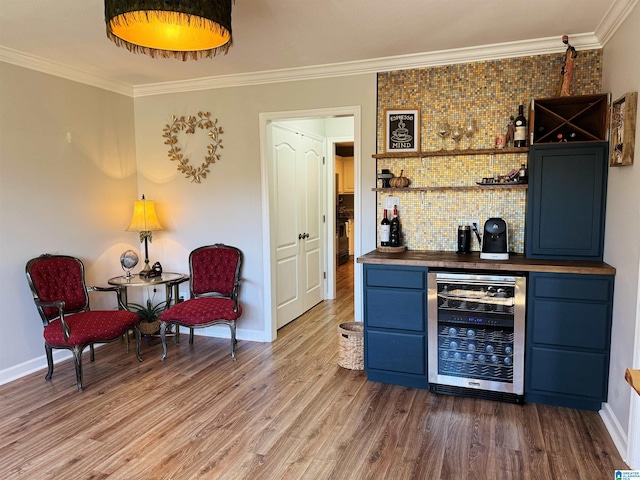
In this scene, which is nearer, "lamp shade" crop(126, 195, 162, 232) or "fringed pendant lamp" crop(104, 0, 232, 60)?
"fringed pendant lamp" crop(104, 0, 232, 60)

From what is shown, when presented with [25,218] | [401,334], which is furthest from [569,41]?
[25,218]

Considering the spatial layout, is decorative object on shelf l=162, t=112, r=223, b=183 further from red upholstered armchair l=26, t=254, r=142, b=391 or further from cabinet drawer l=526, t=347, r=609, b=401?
cabinet drawer l=526, t=347, r=609, b=401

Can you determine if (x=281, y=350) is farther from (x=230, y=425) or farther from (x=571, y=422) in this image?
(x=571, y=422)

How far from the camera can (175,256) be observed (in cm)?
449

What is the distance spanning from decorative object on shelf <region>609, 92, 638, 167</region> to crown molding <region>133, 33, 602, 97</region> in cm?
76

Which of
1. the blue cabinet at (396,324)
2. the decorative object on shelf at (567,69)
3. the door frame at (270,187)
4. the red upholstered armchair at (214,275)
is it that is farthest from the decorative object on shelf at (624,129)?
the red upholstered armchair at (214,275)

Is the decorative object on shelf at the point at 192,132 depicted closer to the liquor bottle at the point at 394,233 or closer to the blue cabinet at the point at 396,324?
the liquor bottle at the point at 394,233

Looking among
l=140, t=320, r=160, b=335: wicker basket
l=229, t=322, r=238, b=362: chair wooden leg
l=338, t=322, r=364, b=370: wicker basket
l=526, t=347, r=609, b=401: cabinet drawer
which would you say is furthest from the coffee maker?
l=140, t=320, r=160, b=335: wicker basket

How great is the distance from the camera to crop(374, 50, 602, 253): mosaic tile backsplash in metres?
3.25

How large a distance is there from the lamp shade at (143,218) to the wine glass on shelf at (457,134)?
2852 mm

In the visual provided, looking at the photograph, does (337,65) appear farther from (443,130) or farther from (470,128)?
(470,128)

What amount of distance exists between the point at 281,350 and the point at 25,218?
2380 millimetres

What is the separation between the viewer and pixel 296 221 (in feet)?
16.1

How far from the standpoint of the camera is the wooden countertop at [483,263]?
2.72 m
